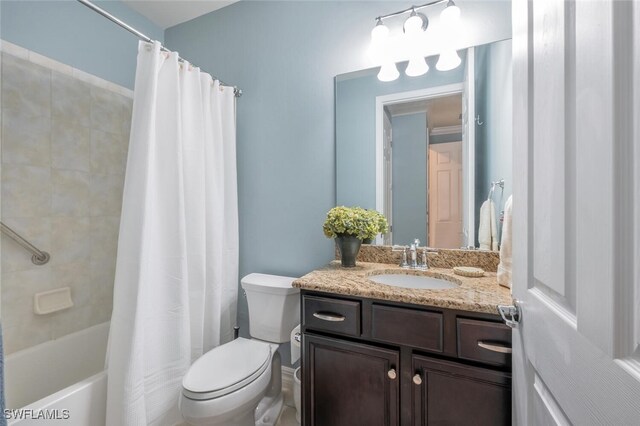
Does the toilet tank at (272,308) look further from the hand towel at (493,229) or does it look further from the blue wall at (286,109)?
the hand towel at (493,229)

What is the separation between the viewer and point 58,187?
164cm

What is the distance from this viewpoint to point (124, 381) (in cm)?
122

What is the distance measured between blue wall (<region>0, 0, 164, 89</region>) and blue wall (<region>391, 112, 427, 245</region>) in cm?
196

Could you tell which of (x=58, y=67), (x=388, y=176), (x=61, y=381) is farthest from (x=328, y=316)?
(x=58, y=67)

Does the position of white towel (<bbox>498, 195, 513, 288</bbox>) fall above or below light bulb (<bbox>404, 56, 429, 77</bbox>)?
below

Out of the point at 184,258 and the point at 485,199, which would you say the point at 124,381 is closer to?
the point at 184,258

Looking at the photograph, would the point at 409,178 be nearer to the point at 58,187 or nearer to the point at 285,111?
the point at 285,111

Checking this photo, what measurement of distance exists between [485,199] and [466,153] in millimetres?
256

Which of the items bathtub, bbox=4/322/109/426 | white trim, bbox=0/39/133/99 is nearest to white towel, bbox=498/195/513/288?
bathtub, bbox=4/322/109/426

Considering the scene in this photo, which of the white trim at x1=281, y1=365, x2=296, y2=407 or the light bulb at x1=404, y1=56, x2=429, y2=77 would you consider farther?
the white trim at x1=281, y1=365, x2=296, y2=407

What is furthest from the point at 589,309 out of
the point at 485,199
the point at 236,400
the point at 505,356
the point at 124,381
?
the point at 124,381

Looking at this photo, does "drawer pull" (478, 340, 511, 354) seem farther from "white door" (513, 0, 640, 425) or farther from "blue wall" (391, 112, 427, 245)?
"blue wall" (391, 112, 427, 245)

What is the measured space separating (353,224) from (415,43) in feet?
3.41

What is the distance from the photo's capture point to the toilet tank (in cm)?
165
